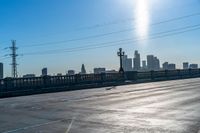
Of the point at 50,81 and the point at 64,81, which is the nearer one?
the point at 50,81

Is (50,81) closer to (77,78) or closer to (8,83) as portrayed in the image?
(77,78)

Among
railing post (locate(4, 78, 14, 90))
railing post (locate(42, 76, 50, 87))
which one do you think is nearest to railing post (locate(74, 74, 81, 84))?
railing post (locate(42, 76, 50, 87))

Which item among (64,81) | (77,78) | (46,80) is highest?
(77,78)

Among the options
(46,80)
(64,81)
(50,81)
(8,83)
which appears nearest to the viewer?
(8,83)

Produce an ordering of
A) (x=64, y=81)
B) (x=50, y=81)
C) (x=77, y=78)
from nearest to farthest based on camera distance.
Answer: (x=50, y=81) < (x=64, y=81) < (x=77, y=78)

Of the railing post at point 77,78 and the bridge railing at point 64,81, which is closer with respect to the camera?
the bridge railing at point 64,81

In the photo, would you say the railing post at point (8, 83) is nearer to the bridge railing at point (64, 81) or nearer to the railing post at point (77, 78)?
the bridge railing at point (64, 81)

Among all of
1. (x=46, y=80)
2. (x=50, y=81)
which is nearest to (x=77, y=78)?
(x=50, y=81)

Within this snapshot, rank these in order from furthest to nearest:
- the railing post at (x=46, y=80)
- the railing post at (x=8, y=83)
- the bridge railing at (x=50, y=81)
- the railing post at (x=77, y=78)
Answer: the railing post at (x=77, y=78), the railing post at (x=46, y=80), the bridge railing at (x=50, y=81), the railing post at (x=8, y=83)

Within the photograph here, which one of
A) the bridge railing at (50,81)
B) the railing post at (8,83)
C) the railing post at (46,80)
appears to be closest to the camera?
the railing post at (8,83)

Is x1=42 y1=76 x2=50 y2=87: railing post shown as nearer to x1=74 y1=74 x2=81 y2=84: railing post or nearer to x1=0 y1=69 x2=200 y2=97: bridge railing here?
x1=0 y1=69 x2=200 y2=97: bridge railing

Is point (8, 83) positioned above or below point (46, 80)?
below

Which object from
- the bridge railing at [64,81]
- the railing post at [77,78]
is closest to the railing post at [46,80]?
the bridge railing at [64,81]

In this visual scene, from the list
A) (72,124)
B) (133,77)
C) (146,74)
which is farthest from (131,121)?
(146,74)
